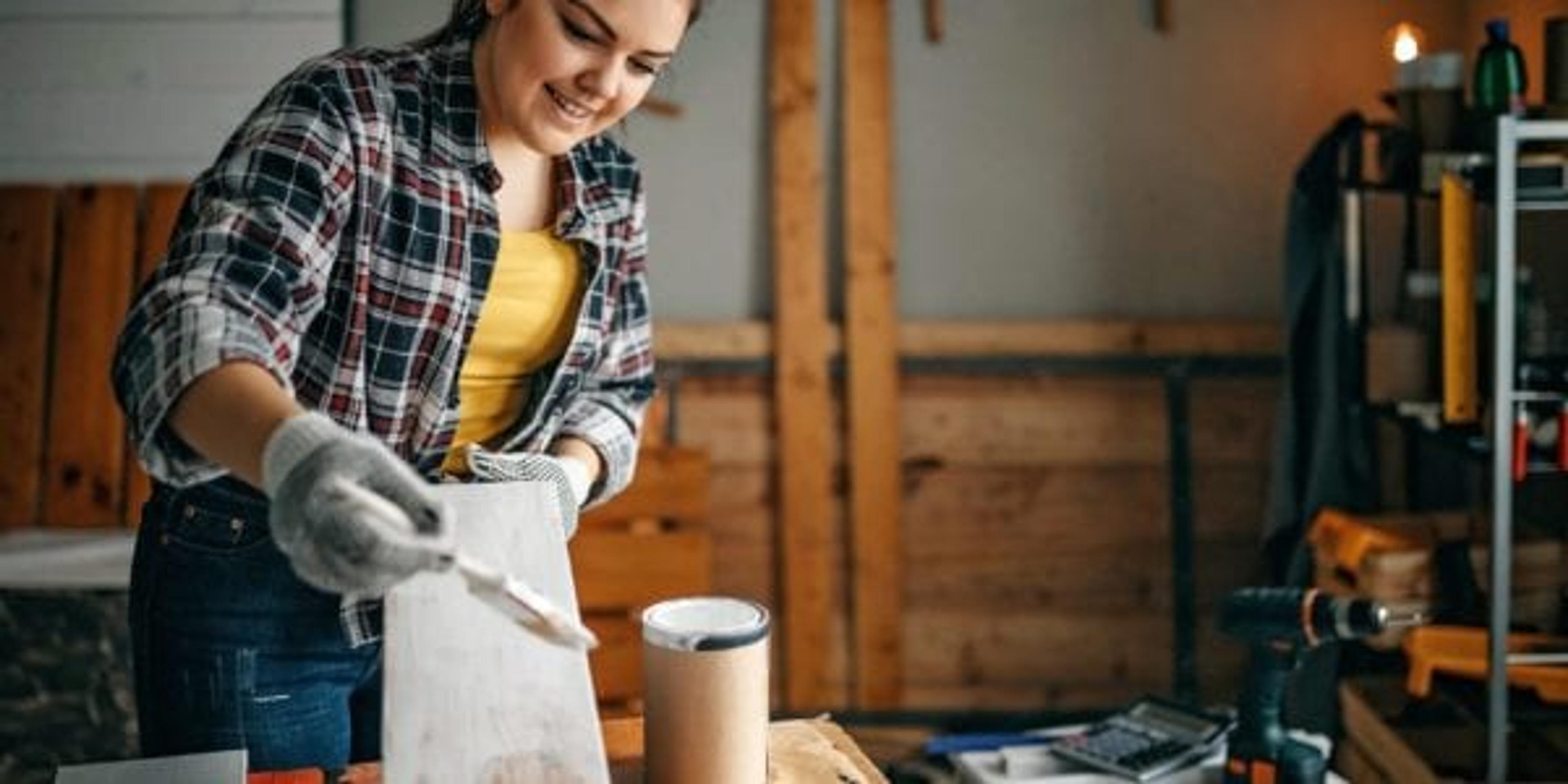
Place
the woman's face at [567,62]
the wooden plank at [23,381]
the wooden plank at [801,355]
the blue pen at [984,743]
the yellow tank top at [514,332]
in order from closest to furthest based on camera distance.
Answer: the woman's face at [567,62] → the yellow tank top at [514,332] → the blue pen at [984,743] → the wooden plank at [23,381] → the wooden plank at [801,355]

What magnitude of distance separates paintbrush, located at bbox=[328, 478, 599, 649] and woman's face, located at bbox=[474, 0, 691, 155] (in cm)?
59

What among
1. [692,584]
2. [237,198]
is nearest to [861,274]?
[692,584]

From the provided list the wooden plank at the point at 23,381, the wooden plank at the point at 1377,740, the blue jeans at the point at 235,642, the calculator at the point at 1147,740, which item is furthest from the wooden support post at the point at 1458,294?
the wooden plank at the point at 23,381

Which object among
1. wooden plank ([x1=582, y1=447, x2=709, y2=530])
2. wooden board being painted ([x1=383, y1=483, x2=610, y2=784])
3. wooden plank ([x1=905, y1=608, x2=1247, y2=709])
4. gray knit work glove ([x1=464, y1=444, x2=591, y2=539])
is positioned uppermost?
gray knit work glove ([x1=464, y1=444, x2=591, y2=539])

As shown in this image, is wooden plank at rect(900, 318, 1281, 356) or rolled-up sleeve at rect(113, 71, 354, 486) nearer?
rolled-up sleeve at rect(113, 71, 354, 486)

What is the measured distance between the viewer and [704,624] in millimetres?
1335

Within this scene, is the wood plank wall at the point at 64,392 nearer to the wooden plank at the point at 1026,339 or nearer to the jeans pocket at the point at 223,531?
the wooden plank at the point at 1026,339

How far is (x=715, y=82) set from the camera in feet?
12.9

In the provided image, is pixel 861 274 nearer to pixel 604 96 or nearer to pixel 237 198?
pixel 604 96

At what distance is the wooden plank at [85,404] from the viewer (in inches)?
141

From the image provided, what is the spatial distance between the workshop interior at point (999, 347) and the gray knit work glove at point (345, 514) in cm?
216

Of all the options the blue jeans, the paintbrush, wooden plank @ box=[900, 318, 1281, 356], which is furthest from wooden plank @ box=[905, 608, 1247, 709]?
the paintbrush

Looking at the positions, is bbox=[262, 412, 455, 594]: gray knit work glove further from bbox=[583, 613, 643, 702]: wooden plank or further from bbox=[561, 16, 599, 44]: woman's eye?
bbox=[583, 613, 643, 702]: wooden plank

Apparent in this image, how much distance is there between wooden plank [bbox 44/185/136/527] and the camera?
11.7 feet
